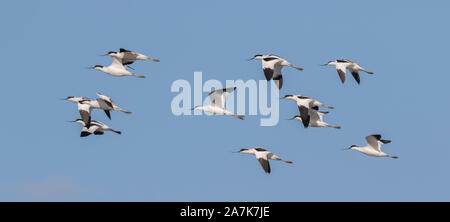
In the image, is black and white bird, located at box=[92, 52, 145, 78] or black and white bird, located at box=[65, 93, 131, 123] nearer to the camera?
black and white bird, located at box=[65, 93, 131, 123]

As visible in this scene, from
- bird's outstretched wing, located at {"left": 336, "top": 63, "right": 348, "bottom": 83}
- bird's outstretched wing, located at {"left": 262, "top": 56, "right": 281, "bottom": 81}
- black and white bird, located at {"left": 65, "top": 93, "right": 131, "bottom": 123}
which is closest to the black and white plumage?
black and white bird, located at {"left": 65, "top": 93, "right": 131, "bottom": 123}

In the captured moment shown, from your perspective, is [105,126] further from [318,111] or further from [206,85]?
[318,111]

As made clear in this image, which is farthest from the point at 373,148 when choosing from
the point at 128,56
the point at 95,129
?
the point at 95,129

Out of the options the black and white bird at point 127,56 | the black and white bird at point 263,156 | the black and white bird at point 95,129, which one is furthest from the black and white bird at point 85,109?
the black and white bird at point 263,156

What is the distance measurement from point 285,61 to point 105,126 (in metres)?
6.26

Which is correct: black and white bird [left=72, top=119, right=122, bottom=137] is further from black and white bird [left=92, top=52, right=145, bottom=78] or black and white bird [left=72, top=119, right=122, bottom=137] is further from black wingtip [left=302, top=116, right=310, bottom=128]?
black wingtip [left=302, top=116, right=310, bottom=128]

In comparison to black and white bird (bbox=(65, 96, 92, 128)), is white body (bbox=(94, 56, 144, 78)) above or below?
above

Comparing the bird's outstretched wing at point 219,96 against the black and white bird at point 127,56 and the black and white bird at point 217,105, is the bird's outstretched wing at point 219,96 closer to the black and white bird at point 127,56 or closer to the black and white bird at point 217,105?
the black and white bird at point 217,105

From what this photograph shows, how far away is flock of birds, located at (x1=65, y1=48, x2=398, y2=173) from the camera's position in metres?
39.8
